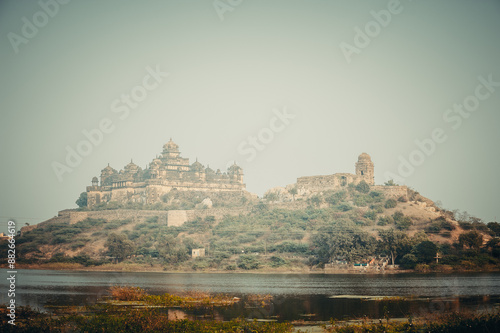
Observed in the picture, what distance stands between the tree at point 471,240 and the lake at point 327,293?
277 inches

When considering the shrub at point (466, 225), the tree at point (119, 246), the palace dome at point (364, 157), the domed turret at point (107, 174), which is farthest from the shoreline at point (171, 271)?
the palace dome at point (364, 157)

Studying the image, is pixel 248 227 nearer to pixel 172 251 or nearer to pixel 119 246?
pixel 172 251

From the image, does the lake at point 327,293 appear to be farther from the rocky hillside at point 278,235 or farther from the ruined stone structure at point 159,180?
the ruined stone structure at point 159,180

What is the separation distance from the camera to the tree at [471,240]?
51.7 m

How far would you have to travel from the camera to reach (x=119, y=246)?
5747 centimetres

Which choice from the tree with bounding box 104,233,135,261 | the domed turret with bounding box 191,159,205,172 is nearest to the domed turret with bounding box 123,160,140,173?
the domed turret with bounding box 191,159,205,172

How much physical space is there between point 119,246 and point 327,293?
97.0 feet

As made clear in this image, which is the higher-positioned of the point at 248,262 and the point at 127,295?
the point at 127,295

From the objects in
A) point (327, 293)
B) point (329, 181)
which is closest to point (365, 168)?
point (329, 181)

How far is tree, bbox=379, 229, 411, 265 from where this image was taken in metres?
49.6

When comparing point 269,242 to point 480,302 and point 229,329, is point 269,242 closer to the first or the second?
point 480,302

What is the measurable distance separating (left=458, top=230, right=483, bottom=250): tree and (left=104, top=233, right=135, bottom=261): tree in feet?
104

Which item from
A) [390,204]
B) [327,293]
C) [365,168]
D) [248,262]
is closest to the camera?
[327,293]

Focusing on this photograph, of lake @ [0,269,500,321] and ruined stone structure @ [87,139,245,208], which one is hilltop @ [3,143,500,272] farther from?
lake @ [0,269,500,321]
